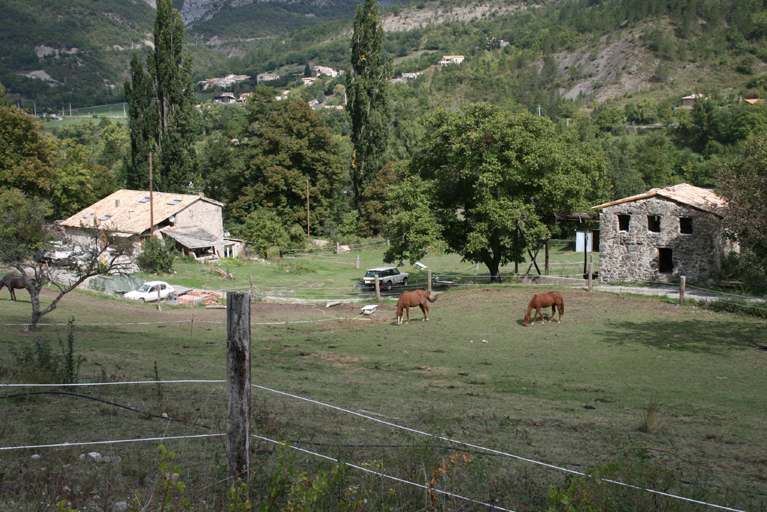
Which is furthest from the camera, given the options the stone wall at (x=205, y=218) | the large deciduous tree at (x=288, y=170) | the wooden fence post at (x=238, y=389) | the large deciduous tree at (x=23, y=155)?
the large deciduous tree at (x=288, y=170)

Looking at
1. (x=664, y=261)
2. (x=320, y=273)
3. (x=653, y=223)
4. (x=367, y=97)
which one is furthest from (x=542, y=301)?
(x=367, y=97)

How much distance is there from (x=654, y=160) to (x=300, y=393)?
8796 cm

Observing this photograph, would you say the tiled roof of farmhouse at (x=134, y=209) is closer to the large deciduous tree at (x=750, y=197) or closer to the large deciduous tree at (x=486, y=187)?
the large deciduous tree at (x=486, y=187)

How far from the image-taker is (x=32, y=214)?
1931 cm

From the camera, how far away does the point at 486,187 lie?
26797 millimetres

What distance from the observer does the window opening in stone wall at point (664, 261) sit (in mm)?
28242

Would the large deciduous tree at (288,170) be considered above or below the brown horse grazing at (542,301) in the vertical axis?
above

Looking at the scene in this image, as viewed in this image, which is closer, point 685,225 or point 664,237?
point 685,225

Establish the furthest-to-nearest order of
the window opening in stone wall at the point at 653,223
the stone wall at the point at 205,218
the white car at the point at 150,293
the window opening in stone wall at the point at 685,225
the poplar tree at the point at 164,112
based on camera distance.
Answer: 1. the poplar tree at the point at 164,112
2. the stone wall at the point at 205,218
3. the white car at the point at 150,293
4. the window opening in stone wall at the point at 653,223
5. the window opening in stone wall at the point at 685,225

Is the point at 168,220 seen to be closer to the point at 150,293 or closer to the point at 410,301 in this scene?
the point at 150,293

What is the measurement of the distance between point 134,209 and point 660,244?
41569 millimetres

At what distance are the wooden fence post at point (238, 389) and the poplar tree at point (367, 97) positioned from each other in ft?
188

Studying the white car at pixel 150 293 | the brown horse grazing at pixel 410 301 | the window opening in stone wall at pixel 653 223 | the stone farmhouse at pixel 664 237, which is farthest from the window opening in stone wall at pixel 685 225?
the white car at pixel 150 293

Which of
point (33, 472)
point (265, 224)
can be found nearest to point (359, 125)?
point (265, 224)
